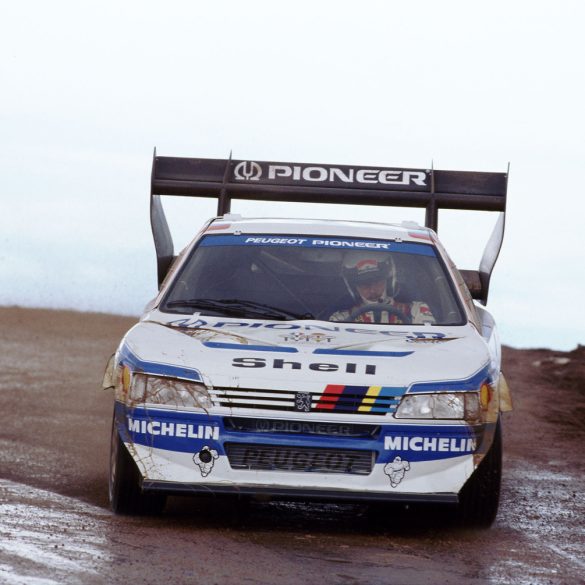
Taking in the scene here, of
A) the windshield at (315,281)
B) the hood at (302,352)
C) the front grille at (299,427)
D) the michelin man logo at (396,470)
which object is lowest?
the michelin man logo at (396,470)

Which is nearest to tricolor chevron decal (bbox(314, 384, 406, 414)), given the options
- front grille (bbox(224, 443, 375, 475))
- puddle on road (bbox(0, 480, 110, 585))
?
front grille (bbox(224, 443, 375, 475))

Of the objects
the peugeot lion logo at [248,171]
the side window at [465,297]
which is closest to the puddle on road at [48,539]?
the side window at [465,297]

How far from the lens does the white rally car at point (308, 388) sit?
7539 millimetres

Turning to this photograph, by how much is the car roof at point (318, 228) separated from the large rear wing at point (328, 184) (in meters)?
1.93

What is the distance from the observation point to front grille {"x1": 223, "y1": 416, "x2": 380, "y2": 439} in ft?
24.7

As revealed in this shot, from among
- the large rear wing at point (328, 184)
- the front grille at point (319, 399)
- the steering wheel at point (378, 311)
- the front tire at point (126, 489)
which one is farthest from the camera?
the large rear wing at point (328, 184)

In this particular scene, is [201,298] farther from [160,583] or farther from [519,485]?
[519,485]

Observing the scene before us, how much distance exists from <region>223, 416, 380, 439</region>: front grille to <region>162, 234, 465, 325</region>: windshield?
103 centimetres

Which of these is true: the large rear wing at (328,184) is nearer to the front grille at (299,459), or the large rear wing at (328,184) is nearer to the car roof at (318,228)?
the car roof at (318,228)

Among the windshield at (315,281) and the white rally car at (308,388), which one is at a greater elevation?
the windshield at (315,281)

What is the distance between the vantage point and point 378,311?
8.66m

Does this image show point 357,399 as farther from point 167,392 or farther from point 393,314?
point 393,314

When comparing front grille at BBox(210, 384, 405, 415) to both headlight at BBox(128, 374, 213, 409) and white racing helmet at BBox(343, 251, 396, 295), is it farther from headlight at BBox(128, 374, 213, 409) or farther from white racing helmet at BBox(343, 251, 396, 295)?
white racing helmet at BBox(343, 251, 396, 295)

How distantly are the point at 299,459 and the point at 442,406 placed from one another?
0.77 metres
